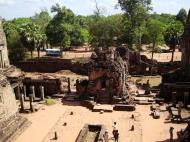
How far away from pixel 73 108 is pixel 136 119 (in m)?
7.49

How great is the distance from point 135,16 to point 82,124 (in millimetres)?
34214

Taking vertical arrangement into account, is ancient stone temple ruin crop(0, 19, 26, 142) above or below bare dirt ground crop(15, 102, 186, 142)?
above

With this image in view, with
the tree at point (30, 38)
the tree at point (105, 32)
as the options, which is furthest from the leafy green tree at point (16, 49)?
the tree at point (105, 32)

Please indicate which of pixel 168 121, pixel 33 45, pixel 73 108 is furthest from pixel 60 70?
pixel 168 121

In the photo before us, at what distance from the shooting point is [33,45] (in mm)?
56781

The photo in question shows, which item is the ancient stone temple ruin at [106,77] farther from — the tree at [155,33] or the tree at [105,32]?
the tree at [105,32]

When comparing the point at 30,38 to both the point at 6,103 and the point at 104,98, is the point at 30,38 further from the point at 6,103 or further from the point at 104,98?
the point at 6,103

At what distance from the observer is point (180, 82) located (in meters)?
37.8

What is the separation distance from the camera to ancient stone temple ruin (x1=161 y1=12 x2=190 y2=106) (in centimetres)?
3547

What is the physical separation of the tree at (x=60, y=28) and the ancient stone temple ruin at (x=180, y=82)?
91.6ft

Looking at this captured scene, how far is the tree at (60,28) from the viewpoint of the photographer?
209 feet

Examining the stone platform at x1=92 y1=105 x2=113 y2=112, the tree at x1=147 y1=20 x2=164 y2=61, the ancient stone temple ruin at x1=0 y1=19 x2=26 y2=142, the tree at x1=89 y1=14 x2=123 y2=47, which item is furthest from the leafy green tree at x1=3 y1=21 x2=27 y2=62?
the ancient stone temple ruin at x1=0 y1=19 x2=26 y2=142

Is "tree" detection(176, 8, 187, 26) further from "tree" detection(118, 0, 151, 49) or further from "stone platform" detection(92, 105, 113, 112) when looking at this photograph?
"stone platform" detection(92, 105, 113, 112)

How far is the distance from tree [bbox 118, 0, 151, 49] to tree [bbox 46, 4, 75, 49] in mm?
11723
